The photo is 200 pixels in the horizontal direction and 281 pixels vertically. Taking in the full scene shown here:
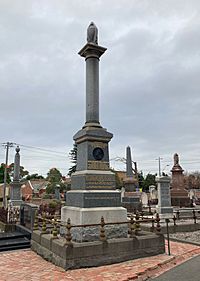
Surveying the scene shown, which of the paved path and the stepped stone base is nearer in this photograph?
the paved path

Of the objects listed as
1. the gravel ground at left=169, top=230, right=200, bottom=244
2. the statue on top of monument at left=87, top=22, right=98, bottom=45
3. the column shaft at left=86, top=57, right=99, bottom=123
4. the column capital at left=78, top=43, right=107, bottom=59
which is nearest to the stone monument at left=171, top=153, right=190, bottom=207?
the gravel ground at left=169, top=230, right=200, bottom=244

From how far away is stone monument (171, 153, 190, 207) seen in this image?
2534 cm

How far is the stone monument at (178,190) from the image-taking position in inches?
998

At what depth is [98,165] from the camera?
9.11m

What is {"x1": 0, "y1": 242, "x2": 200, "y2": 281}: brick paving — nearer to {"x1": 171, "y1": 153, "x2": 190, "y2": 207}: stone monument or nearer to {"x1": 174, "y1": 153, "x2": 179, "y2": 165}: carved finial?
{"x1": 171, "y1": 153, "x2": 190, "y2": 207}: stone monument

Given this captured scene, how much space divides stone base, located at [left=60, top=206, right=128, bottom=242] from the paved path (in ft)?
7.03

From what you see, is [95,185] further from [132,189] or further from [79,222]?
[132,189]

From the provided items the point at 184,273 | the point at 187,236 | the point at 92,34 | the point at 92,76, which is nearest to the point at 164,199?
the point at 187,236

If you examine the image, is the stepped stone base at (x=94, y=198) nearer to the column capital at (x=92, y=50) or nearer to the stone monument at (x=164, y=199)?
the column capital at (x=92, y=50)

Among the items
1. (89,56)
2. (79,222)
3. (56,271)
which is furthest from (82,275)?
(89,56)

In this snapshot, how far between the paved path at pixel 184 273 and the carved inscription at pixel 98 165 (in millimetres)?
3673

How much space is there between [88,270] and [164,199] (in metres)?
11.7

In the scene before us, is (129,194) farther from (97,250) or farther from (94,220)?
(97,250)

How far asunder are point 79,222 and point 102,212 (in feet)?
2.55
